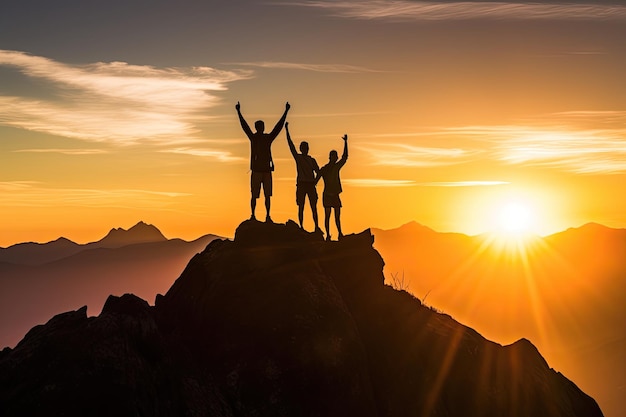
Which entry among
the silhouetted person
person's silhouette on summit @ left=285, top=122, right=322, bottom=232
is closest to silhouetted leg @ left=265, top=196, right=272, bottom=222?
person's silhouette on summit @ left=285, top=122, right=322, bottom=232

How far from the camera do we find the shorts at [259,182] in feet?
80.6

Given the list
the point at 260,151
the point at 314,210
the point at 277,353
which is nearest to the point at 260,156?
the point at 260,151

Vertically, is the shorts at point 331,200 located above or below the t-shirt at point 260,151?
below

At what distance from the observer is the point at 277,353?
18.7 meters

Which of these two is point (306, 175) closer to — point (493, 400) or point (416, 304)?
point (416, 304)

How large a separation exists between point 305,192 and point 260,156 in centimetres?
312

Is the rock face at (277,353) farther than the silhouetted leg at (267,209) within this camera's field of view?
No

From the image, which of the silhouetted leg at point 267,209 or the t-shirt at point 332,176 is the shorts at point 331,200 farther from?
the silhouetted leg at point 267,209

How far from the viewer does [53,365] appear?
14.3 metres

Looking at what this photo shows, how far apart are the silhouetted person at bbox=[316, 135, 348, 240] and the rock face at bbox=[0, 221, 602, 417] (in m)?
2.70

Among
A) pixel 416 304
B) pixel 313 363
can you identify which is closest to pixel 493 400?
pixel 416 304

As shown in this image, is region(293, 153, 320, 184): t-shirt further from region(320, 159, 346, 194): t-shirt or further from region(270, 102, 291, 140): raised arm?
region(270, 102, 291, 140): raised arm

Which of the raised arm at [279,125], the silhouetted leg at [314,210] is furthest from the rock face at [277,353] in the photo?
the raised arm at [279,125]

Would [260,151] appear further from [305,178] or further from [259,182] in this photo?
[305,178]
